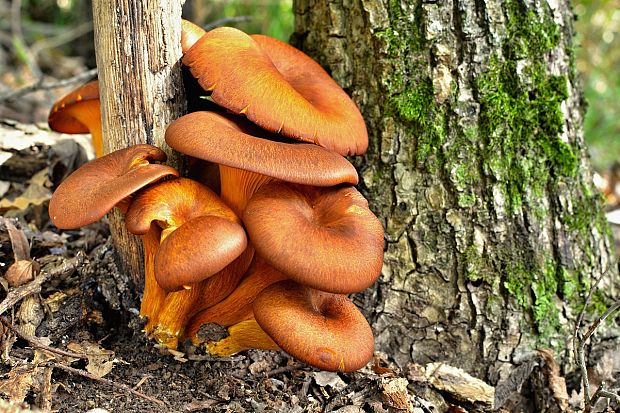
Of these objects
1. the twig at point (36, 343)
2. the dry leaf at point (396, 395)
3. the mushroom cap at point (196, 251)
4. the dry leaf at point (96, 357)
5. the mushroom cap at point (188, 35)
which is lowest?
the dry leaf at point (96, 357)

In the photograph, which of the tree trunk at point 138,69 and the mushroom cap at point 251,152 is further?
the tree trunk at point 138,69

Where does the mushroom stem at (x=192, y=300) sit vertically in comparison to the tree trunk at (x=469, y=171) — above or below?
below

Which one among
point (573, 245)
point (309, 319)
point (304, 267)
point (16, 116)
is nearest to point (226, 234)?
point (304, 267)

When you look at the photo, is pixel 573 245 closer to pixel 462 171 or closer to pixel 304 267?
pixel 462 171

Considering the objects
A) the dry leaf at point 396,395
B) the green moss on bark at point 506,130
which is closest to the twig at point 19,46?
the green moss on bark at point 506,130

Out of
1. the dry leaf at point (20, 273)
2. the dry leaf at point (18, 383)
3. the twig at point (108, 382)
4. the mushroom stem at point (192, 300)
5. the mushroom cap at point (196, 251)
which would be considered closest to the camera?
the mushroom cap at point (196, 251)

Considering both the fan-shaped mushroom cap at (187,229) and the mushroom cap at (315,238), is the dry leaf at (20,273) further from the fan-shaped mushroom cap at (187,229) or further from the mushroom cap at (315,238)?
the mushroom cap at (315,238)
